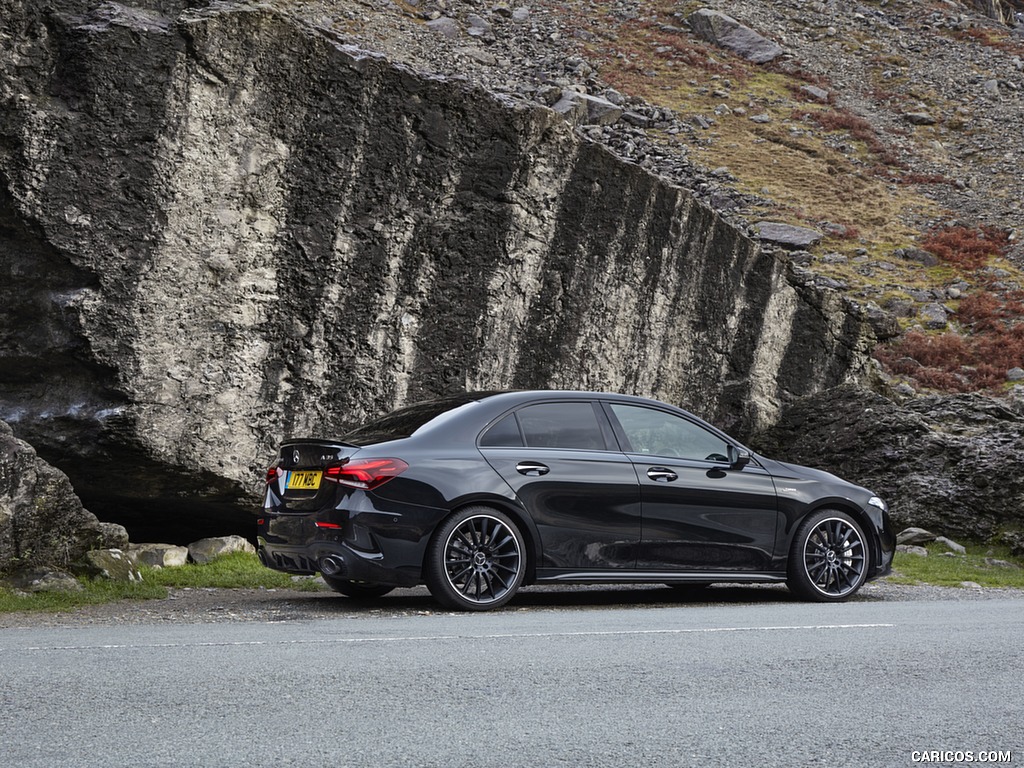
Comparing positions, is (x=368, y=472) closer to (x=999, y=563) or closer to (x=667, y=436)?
(x=667, y=436)

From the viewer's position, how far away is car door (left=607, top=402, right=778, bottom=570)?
864cm

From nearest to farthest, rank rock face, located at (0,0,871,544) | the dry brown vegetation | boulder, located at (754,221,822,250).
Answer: rock face, located at (0,0,871,544)
the dry brown vegetation
boulder, located at (754,221,822,250)

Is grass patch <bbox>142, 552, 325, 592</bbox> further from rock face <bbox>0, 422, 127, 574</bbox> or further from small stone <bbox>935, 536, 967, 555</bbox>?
small stone <bbox>935, 536, 967, 555</bbox>

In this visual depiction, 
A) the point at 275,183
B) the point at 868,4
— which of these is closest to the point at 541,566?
the point at 275,183

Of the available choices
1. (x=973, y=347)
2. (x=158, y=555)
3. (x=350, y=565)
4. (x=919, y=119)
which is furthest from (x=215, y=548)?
(x=919, y=119)

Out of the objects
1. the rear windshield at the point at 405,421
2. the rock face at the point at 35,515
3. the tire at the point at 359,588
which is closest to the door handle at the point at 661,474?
the rear windshield at the point at 405,421

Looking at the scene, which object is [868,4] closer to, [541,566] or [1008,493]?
[1008,493]

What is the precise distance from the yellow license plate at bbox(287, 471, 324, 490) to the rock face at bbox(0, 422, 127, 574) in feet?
7.31

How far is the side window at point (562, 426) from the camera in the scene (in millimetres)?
8508

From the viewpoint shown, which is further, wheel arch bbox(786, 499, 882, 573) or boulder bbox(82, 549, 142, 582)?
wheel arch bbox(786, 499, 882, 573)

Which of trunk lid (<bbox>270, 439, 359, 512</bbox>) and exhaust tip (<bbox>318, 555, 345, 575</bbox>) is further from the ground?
trunk lid (<bbox>270, 439, 359, 512</bbox>)

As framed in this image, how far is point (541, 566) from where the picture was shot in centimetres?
818

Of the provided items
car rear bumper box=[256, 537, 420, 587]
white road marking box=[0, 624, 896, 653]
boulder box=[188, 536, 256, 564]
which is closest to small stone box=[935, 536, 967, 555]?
white road marking box=[0, 624, 896, 653]

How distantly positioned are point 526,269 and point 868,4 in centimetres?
4858
